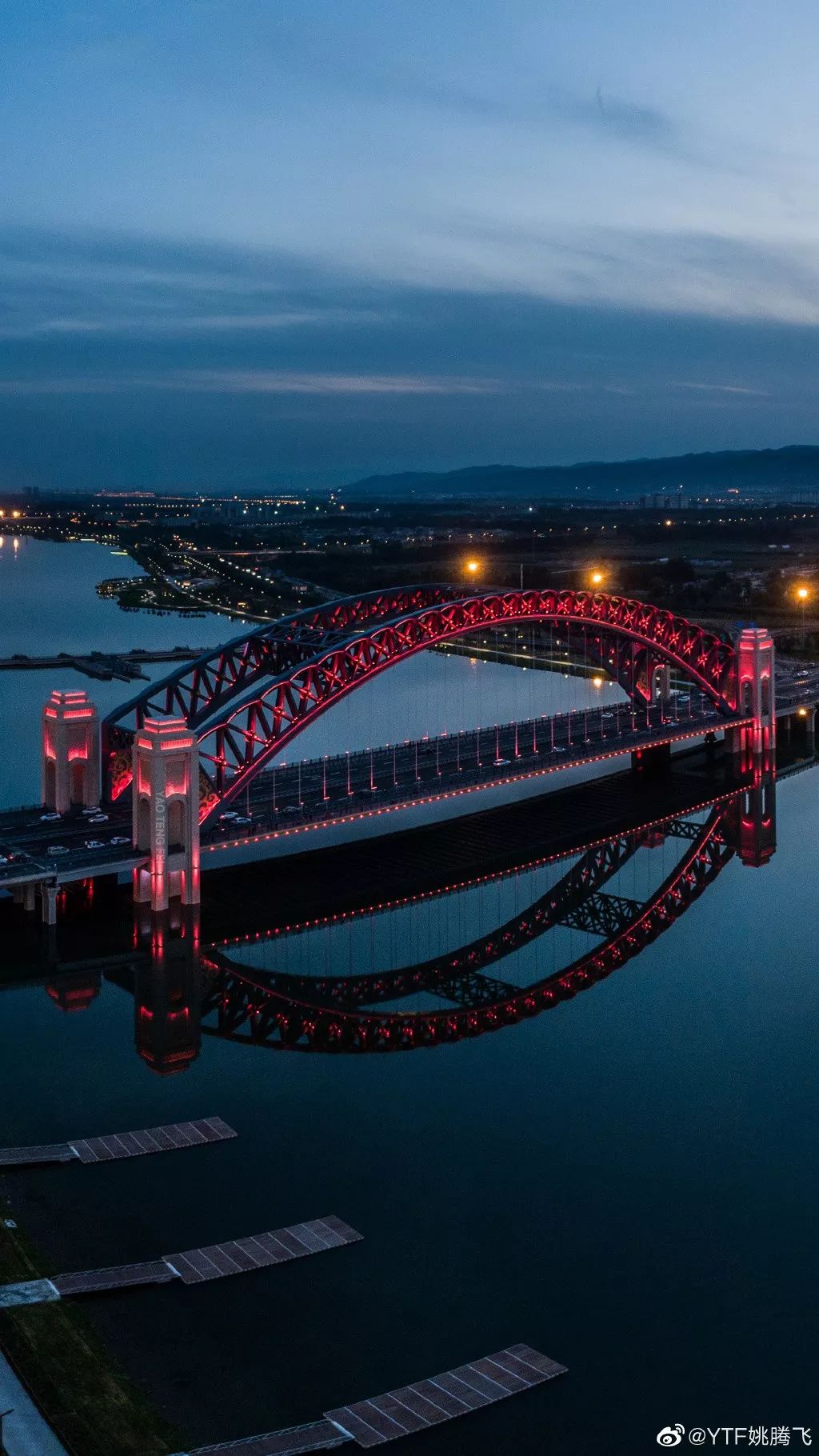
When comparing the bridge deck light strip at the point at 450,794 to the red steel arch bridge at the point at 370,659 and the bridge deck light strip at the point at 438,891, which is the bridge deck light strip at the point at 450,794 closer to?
the red steel arch bridge at the point at 370,659

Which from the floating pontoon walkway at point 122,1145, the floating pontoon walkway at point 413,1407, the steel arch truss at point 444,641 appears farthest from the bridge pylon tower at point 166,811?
the floating pontoon walkway at point 413,1407

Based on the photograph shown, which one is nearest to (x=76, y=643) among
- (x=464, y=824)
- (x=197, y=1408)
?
(x=464, y=824)

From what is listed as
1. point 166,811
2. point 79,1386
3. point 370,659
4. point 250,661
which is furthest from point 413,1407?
point 250,661

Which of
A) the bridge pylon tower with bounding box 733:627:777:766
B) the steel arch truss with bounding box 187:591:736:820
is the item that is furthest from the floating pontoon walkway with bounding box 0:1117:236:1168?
the bridge pylon tower with bounding box 733:627:777:766

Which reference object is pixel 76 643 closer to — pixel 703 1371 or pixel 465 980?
pixel 465 980

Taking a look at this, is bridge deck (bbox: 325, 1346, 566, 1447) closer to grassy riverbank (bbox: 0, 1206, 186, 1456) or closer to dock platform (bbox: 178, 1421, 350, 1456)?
dock platform (bbox: 178, 1421, 350, 1456)

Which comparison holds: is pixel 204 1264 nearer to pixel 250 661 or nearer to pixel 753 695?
pixel 250 661
